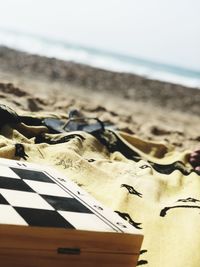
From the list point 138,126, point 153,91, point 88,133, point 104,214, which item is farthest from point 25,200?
point 153,91

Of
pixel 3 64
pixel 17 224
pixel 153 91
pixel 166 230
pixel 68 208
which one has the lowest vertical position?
pixel 17 224

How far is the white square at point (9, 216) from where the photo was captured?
0.90 meters

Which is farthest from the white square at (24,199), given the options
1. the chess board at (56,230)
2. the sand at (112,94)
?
the sand at (112,94)

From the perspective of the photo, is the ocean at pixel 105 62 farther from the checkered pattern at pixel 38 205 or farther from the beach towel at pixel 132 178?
the checkered pattern at pixel 38 205

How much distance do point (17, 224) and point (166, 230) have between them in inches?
30.3

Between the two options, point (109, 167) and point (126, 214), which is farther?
point (109, 167)

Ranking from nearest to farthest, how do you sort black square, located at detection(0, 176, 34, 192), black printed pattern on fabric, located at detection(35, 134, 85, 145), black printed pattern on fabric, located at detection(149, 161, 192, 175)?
black square, located at detection(0, 176, 34, 192)
black printed pattern on fabric, located at detection(35, 134, 85, 145)
black printed pattern on fabric, located at detection(149, 161, 192, 175)

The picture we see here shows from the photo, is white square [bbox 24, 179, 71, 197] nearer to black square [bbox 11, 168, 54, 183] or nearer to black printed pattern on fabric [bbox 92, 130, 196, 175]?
black square [bbox 11, 168, 54, 183]

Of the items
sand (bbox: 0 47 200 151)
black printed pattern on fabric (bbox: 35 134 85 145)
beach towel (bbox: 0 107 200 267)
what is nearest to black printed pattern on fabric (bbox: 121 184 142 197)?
beach towel (bbox: 0 107 200 267)

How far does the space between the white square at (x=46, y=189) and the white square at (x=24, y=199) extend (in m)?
0.06

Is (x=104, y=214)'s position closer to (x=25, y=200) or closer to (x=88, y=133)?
(x=25, y=200)

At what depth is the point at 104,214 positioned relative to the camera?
1.16 meters

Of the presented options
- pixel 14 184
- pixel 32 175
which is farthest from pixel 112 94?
pixel 14 184

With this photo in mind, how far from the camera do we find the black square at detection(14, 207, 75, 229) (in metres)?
0.95
